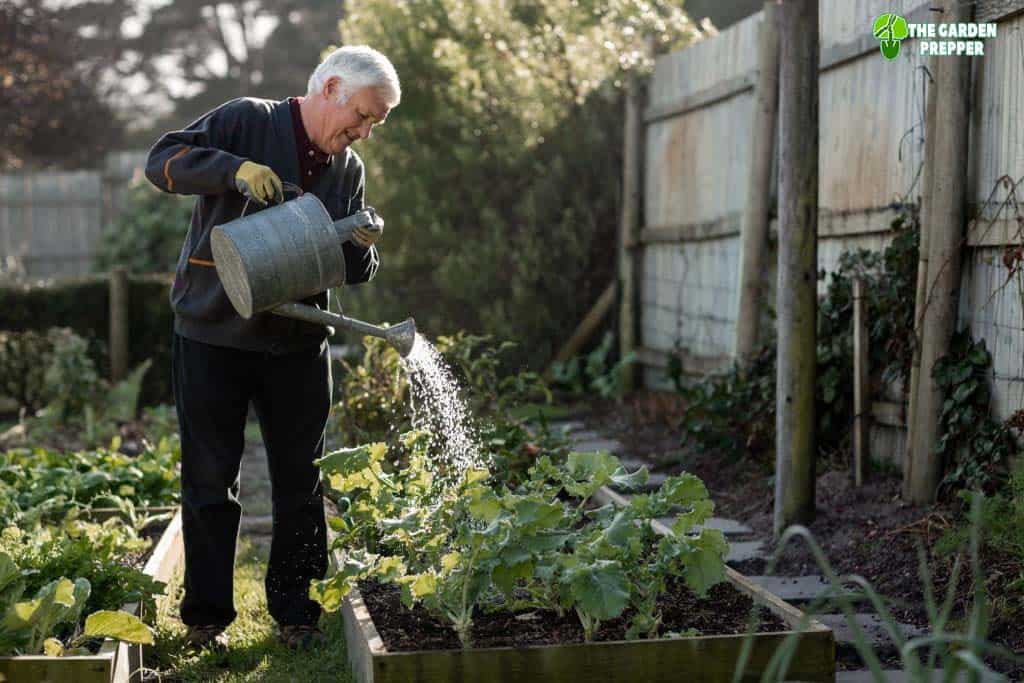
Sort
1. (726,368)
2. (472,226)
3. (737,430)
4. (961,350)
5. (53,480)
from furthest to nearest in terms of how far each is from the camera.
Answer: (472,226), (726,368), (737,430), (53,480), (961,350)

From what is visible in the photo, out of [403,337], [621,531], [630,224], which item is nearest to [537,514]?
[621,531]

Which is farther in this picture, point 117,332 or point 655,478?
point 117,332

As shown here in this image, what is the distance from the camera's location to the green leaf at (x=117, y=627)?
2771 mm

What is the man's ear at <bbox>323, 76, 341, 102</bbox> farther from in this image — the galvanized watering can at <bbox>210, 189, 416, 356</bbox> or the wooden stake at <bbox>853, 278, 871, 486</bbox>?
the wooden stake at <bbox>853, 278, 871, 486</bbox>

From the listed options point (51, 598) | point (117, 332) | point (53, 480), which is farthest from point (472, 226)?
point (51, 598)

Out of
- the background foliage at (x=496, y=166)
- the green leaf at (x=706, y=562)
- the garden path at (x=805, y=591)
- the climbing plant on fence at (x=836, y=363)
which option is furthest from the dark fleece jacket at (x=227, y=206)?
the background foliage at (x=496, y=166)

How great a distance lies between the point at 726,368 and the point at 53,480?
3.42 m

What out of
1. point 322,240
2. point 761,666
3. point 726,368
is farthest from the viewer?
point 726,368

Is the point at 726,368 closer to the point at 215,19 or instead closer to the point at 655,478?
the point at 655,478

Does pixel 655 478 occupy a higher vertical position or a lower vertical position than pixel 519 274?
lower

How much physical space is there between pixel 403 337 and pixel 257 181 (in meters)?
0.53

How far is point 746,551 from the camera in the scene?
14.5 feet

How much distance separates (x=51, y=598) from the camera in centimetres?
272

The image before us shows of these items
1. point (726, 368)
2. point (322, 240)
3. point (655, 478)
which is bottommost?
point (655, 478)
